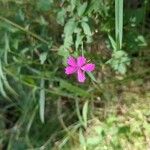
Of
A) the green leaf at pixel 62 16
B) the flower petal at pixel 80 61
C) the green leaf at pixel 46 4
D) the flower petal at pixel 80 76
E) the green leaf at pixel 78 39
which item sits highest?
the green leaf at pixel 46 4

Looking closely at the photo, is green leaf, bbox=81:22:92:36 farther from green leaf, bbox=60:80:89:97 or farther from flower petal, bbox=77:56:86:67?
green leaf, bbox=60:80:89:97

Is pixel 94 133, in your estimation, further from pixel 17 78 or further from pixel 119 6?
pixel 119 6

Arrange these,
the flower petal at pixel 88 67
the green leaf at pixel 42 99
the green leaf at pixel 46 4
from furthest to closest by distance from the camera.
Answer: the green leaf at pixel 42 99 → the green leaf at pixel 46 4 → the flower petal at pixel 88 67

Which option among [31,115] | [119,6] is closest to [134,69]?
[31,115]

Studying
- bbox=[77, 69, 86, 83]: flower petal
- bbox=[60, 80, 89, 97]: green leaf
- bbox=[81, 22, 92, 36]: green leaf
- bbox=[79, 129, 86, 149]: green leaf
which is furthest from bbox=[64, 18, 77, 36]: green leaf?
bbox=[79, 129, 86, 149]: green leaf

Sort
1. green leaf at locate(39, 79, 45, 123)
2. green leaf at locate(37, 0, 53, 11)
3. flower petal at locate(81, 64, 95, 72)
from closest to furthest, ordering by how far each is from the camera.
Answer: flower petal at locate(81, 64, 95, 72)
green leaf at locate(37, 0, 53, 11)
green leaf at locate(39, 79, 45, 123)

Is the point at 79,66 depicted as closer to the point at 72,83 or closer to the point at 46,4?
the point at 46,4

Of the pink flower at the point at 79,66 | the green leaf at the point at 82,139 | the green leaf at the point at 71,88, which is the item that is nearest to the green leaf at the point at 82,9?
the pink flower at the point at 79,66

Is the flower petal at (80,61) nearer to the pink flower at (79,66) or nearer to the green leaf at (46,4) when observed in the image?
the pink flower at (79,66)
